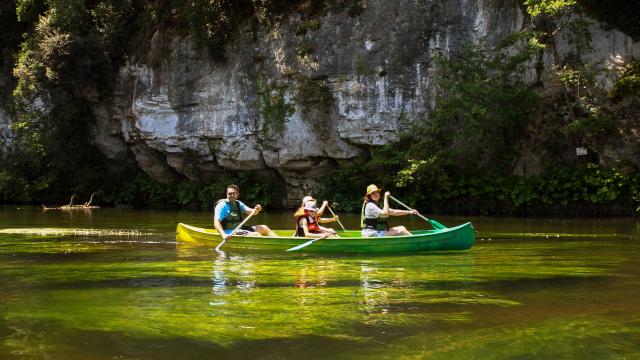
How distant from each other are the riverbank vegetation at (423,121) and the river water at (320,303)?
8.46m

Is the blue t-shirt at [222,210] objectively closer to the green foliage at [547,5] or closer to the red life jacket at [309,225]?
the red life jacket at [309,225]

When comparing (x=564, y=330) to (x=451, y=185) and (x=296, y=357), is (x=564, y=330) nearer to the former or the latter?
(x=296, y=357)

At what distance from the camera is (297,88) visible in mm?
25219

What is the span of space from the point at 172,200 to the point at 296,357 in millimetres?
24996

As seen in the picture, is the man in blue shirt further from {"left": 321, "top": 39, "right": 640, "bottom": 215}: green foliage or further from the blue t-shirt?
{"left": 321, "top": 39, "right": 640, "bottom": 215}: green foliage

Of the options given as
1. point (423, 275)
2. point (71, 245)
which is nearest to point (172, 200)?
point (71, 245)

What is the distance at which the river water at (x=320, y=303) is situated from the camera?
5.40 meters

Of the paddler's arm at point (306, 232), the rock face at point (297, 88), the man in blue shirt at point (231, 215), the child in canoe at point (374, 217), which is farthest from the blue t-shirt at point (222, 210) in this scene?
the rock face at point (297, 88)

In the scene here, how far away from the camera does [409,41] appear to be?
23797mm

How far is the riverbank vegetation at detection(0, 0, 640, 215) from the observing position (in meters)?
20.4

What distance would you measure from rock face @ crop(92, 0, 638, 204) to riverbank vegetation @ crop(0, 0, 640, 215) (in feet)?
1.42

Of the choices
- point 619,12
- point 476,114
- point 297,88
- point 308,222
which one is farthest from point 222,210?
point 619,12

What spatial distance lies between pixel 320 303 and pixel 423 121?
55.2 ft

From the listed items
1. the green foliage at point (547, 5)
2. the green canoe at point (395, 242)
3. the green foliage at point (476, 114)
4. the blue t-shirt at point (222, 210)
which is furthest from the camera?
the green foliage at point (476, 114)
